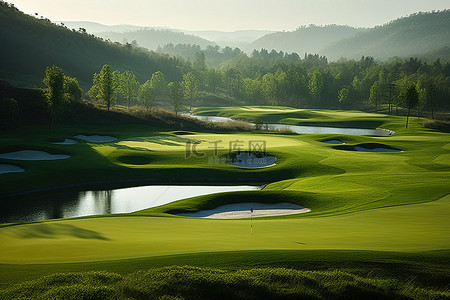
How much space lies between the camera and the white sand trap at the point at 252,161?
1758 inches

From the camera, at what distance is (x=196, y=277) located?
10453 mm

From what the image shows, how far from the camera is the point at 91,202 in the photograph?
3259 centimetres

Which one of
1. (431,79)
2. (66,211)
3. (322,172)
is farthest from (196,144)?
(431,79)

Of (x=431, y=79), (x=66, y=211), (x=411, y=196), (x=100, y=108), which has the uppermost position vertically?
(x=431, y=79)

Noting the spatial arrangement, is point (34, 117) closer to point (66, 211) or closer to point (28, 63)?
point (66, 211)

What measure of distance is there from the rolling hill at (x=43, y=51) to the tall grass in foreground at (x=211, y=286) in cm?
12345

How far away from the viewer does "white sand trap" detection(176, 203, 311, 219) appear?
84.1 ft

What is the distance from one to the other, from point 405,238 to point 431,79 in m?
158

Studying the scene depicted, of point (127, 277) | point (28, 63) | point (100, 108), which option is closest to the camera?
point (127, 277)

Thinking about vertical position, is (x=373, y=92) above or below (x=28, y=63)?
below

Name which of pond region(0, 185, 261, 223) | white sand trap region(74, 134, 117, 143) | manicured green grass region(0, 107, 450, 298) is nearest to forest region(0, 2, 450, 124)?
white sand trap region(74, 134, 117, 143)

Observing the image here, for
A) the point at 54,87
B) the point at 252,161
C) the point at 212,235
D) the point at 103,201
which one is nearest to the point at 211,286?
the point at 212,235

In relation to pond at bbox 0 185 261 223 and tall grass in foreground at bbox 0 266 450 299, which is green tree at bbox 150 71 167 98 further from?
tall grass in foreground at bbox 0 266 450 299

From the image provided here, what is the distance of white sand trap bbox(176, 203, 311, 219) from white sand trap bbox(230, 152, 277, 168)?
54.0 ft
